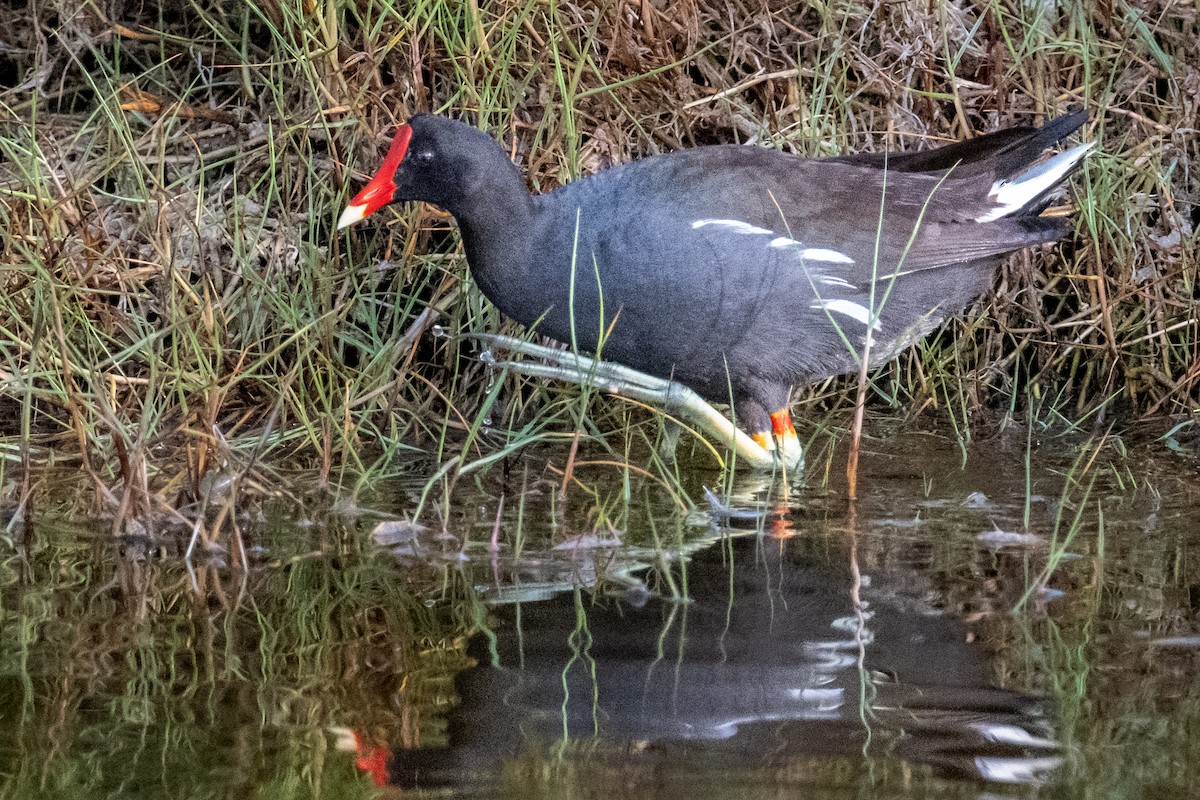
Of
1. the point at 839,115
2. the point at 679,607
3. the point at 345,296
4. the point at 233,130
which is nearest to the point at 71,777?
the point at 679,607

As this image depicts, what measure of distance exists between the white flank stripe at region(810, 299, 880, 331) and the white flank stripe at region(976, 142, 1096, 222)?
1.39 ft

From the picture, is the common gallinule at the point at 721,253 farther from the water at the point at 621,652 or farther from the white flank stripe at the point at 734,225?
the water at the point at 621,652

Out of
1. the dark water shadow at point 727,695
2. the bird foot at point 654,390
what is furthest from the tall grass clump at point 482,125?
the dark water shadow at point 727,695

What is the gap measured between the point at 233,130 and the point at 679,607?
2.42m

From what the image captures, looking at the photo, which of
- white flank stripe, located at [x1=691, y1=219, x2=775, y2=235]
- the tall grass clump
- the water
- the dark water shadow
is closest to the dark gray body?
white flank stripe, located at [x1=691, y1=219, x2=775, y2=235]

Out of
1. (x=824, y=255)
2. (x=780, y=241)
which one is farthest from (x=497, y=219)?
(x=824, y=255)

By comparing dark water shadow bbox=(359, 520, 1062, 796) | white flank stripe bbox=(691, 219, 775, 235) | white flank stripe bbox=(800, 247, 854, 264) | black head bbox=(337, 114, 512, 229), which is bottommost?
dark water shadow bbox=(359, 520, 1062, 796)

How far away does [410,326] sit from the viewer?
403cm

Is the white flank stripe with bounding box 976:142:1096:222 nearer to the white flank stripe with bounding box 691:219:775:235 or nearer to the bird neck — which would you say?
the white flank stripe with bounding box 691:219:775:235

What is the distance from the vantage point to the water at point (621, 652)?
1.78 meters

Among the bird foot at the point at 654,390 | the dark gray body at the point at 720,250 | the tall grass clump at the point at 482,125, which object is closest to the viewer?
the dark gray body at the point at 720,250

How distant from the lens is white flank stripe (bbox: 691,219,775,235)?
135 inches

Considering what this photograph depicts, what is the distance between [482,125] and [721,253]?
847mm

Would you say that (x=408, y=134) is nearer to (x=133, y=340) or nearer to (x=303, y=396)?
(x=303, y=396)
